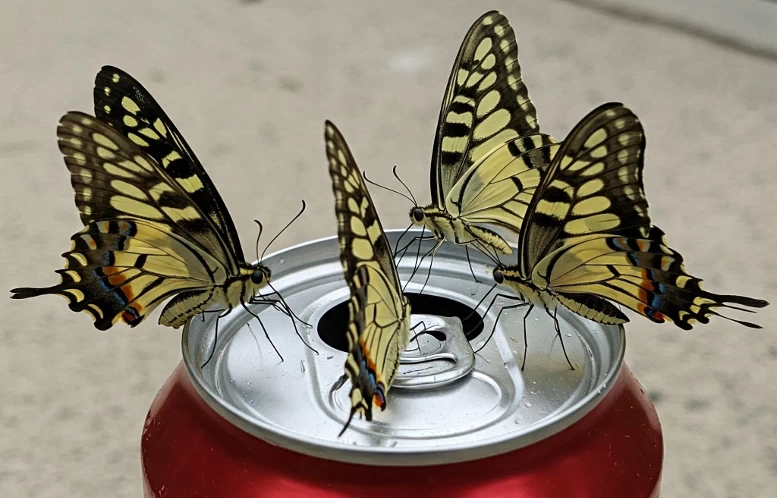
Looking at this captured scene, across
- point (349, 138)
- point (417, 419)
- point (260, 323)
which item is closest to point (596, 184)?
point (417, 419)

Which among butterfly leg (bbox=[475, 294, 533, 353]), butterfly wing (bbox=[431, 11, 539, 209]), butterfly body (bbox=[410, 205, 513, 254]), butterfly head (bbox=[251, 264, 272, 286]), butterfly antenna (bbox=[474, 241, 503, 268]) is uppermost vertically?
butterfly wing (bbox=[431, 11, 539, 209])

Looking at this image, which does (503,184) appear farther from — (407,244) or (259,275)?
(259,275)

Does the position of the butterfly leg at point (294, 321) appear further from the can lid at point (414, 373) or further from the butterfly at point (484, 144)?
the butterfly at point (484, 144)

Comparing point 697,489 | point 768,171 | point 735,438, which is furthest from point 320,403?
point 768,171

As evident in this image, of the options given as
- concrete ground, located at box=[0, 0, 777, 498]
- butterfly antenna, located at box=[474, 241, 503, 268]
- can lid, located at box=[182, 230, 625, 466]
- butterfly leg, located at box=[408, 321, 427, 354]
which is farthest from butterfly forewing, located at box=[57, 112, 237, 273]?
concrete ground, located at box=[0, 0, 777, 498]

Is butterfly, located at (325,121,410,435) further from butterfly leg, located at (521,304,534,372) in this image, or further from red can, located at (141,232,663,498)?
butterfly leg, located at (521,304,534,372)

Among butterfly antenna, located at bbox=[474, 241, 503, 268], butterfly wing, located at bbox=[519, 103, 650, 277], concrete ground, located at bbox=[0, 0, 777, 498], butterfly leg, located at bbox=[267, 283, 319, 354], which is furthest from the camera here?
concrete ground, located at bbox=[0, 0, 777, 498]
